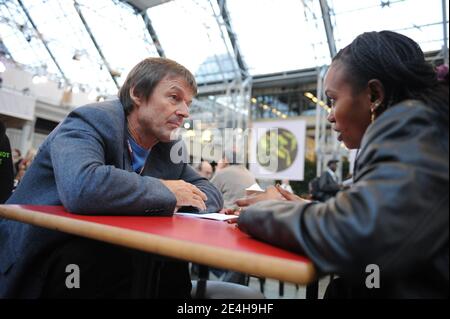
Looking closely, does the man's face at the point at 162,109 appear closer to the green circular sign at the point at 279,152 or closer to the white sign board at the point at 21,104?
the green circular sign at the point at 279,152

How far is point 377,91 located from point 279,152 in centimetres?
427

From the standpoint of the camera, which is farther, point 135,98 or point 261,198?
point 135,98

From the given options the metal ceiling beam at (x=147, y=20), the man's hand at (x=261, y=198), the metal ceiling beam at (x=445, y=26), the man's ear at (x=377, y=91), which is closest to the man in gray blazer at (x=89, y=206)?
the man's hand at (x=261, y=198)

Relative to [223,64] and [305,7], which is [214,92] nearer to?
[223,64]

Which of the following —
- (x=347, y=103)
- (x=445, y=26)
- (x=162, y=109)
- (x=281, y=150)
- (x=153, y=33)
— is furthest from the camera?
(x=153, y=33)

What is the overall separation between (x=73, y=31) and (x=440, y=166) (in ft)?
45.2

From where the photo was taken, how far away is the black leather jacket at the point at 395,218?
0.58 metres

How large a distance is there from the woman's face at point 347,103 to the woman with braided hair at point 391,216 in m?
0.13

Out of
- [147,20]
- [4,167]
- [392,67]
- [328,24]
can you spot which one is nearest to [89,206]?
[392,67]

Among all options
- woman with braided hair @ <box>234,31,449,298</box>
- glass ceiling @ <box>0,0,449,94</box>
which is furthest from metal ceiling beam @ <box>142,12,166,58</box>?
woman with braided hair @ <box>234,31,449,298</box>

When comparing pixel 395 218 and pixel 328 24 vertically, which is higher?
pixel 328 24

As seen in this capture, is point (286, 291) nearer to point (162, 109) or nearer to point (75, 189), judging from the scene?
point (162, 109)

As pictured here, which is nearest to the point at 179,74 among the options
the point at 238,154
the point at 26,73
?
the point at 238,154

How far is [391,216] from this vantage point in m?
0.58
